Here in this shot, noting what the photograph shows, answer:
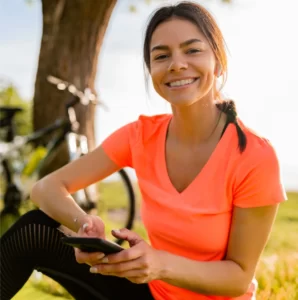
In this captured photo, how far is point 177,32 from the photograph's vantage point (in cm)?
194

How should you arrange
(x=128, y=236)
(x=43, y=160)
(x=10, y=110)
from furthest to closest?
(x=10, y=110) < (x=43, y=160) < (x=128, y=236)

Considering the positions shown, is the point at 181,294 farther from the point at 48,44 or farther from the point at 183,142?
the point at 48,44

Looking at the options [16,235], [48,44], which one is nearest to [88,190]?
[48,44]

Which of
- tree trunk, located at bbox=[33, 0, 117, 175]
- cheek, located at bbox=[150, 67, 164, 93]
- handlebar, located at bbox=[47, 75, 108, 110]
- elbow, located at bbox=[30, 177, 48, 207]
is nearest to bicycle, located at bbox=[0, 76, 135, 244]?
handlebar, located at bbox=[47, 75, 108, 110]

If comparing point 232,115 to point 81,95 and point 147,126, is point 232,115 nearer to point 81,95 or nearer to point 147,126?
point 147,126

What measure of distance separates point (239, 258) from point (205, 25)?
73cm

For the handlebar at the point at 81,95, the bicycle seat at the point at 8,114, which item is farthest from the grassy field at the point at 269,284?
the bicycle seat at the point at 8,114

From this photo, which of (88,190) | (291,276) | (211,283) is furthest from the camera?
(88,190)

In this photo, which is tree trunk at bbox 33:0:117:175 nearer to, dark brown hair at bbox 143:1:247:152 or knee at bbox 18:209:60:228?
knee at bbox 18:209:60:228

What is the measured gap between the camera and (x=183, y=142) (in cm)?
206

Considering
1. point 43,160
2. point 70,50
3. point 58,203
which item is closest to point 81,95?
point 43,160

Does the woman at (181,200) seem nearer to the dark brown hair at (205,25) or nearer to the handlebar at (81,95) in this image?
the dark brown hair at (205,25)

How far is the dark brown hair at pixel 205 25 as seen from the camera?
1.94 m

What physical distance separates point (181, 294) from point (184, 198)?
0.29 meters
